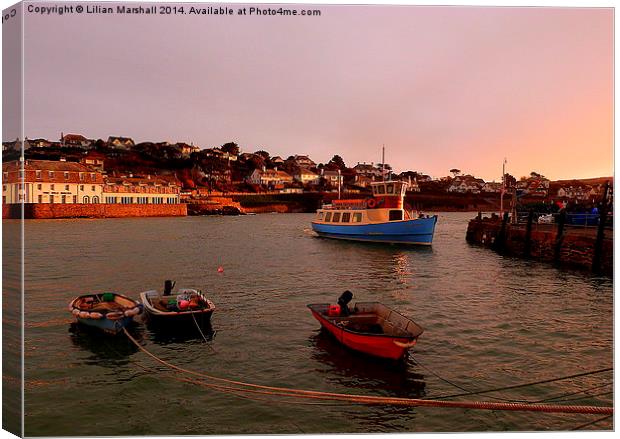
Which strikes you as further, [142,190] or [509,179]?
[142,190]

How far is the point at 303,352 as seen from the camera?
32.6ft

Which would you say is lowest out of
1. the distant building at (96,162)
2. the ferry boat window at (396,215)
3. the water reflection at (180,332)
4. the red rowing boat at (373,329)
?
the water reflection at (180,332)

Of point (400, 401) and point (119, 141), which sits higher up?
point (119, 141)

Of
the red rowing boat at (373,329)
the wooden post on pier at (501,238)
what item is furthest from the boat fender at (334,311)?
the wooden post on pier at (501,238)

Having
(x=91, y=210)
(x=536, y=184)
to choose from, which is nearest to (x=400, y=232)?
(x=536, y=184)

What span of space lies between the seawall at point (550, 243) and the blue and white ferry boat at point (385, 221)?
4.10 metres

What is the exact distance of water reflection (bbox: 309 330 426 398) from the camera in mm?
8320

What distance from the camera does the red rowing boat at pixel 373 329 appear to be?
8883mm

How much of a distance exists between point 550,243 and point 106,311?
20.3 m

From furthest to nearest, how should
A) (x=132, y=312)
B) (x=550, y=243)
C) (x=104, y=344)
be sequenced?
(x=550, y=243) < (x=132, y=312) < (x=104, y=344)

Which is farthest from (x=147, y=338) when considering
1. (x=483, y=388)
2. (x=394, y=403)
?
(x=483, y=388)

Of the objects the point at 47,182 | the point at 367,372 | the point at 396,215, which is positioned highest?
the point at 47,182

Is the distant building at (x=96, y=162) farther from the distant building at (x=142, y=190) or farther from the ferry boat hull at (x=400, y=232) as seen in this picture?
the ferry boat hull at (x=400, y=232)

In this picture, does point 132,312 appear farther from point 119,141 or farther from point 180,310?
point 119,141
